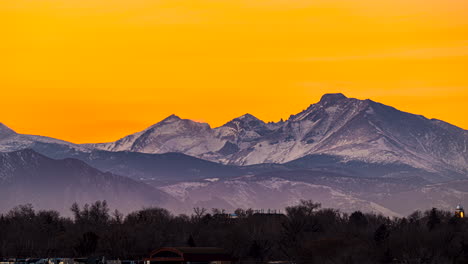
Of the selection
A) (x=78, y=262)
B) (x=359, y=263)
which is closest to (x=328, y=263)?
(x=359, y=263)

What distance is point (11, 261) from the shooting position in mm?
194500

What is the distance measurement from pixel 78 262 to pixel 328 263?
143 ft

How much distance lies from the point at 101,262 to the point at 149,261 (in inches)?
418

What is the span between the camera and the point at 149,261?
194750 millimetres

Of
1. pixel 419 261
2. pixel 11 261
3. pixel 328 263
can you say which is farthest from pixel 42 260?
pixel 419 261

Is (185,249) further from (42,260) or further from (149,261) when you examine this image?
(42,260)

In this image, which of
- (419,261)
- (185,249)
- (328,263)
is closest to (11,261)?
(185,249)

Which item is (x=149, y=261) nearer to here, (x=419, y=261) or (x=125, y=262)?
(x=125, y=262)

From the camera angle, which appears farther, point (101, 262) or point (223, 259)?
point (223, 259)

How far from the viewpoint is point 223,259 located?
199m

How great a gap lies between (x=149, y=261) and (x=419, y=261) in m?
46.3

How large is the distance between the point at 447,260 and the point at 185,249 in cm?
4538

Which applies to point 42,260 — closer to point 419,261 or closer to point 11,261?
point 11,261

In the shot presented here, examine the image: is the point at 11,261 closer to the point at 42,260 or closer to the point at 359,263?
the point at 42,260
